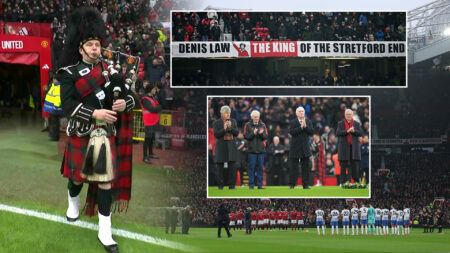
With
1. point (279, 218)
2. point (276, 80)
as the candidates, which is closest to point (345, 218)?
point (279, 218)

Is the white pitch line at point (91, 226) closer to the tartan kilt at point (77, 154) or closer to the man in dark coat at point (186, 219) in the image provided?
the tartan kilt at point (77, 154)

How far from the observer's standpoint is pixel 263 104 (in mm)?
12508

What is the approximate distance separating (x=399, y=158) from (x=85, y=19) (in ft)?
31.9

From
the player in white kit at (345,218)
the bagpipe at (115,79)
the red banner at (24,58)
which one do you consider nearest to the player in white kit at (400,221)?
the player in white kit at (345,218)

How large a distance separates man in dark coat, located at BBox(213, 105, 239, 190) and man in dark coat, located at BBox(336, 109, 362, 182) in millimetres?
2133

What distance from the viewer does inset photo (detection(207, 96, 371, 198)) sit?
11750mm

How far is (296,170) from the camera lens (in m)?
12.2

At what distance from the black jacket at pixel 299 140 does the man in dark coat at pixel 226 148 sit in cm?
113

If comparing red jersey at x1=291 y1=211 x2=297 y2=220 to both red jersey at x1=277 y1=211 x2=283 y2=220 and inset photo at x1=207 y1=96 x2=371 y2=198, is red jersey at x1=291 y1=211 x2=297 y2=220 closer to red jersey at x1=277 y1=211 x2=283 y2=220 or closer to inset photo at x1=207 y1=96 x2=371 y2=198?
red jersey at x1=277 y1=211 x2=283 y2=220

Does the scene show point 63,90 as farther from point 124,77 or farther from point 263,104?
point 263,104

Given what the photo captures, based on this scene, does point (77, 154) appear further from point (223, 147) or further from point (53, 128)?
point (223, 147)

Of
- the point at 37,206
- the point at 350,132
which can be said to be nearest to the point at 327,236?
the point at 350,132

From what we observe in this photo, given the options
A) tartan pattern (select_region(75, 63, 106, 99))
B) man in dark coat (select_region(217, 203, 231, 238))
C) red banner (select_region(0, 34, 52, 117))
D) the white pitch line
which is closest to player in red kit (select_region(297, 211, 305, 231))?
man in dark coat (select_region(217, 203, 231, 238))

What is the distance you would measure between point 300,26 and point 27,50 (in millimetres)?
5028
